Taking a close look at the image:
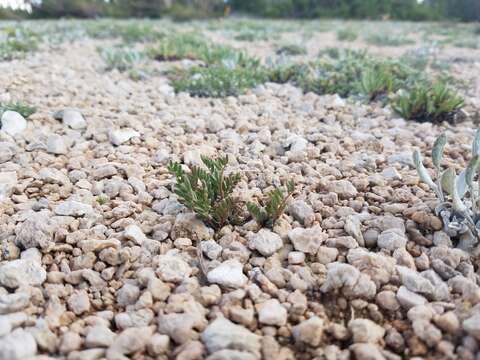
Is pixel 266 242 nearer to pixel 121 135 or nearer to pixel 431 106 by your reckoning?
pixel 121 135

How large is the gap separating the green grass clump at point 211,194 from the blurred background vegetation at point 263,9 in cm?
1722

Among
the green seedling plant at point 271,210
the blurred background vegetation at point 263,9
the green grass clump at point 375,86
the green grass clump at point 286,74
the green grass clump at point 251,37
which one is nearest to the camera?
the green seedling plant at point 271,210

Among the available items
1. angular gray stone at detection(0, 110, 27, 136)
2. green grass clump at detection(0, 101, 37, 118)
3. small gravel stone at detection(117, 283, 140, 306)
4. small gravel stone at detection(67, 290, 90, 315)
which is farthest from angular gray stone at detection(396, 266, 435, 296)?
green grass clump at detection(0, 101, 37, 118)

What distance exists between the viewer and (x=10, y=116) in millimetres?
2965

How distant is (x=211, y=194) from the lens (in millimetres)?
2057


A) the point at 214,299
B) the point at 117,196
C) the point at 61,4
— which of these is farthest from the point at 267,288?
the point at 61,4

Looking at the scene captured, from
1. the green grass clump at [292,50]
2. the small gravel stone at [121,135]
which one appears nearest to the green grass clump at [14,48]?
the small gravel stone at [121,135]

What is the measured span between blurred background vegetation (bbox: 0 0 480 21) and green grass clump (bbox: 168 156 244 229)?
17.2 metres

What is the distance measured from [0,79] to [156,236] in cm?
304

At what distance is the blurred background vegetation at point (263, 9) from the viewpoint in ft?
62.0

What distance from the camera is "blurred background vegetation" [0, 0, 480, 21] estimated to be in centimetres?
1891

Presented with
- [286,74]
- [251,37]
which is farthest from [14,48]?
[251,37]

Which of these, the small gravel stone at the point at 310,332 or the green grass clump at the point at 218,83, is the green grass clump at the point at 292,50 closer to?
the green grass clump at the point at 218,83

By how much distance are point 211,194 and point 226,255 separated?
35 centimetres
